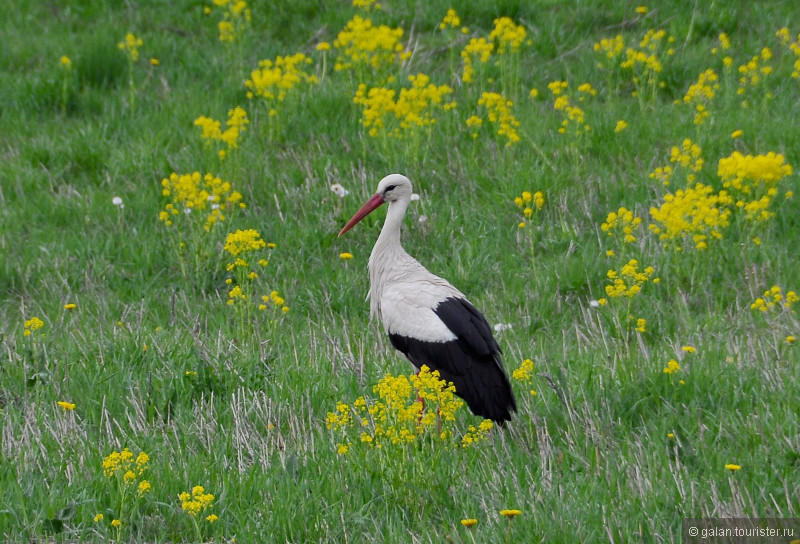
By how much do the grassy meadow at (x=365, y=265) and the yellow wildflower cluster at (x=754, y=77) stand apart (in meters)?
0.05

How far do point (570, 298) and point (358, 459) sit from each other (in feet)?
7.56

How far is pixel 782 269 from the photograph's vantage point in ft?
18.9

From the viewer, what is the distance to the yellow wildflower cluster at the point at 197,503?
3.30 meters

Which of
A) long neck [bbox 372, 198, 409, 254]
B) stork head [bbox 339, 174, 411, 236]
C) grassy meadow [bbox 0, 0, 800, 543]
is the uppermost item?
stork head [bbox 339, 174, 411, 236]

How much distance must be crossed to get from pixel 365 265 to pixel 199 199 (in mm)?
1078

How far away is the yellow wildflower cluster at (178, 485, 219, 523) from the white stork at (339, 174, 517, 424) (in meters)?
1.28

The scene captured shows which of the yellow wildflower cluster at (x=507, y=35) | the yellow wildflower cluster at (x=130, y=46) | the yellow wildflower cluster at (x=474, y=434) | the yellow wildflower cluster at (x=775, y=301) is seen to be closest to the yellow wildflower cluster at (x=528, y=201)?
the yellow wildflower cluster at (x=775, y=301)

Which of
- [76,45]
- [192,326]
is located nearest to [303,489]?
[192,326]

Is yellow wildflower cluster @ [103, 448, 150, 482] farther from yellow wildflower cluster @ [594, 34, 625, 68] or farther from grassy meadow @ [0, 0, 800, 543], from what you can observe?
yellow wildflower cluster @ [594, 34, 625, 68]

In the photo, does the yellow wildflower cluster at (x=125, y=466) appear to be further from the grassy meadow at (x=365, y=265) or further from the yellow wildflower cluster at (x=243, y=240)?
the yellow wildflower cluster at (x=243, y=240)

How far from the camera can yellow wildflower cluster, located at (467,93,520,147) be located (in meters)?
7.06

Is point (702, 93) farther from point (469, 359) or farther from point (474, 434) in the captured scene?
point (474, 434)

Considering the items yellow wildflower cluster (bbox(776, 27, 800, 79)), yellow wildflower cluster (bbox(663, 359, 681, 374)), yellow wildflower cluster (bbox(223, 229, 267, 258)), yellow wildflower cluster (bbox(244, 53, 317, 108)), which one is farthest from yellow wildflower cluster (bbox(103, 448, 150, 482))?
yellow wildflower cluster (bbox(776, 27, 800, 79))

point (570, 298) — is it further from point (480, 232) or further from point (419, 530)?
point (419, 530)
